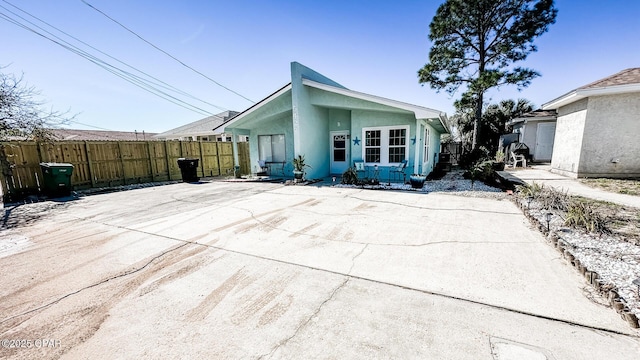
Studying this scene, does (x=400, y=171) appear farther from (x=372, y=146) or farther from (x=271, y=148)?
(x=271, y=148)

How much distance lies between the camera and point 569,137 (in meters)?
9.70

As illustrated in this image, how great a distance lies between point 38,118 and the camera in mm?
8914

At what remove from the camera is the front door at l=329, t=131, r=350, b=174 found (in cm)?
1166

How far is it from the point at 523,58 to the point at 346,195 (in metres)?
15.2

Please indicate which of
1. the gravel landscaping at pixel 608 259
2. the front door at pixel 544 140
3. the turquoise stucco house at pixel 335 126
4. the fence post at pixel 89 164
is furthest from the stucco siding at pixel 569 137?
the fence post at pixel 89 164

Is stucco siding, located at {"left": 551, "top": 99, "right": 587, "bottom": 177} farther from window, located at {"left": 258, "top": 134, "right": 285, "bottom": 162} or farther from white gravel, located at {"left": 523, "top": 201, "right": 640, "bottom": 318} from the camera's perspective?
window, located at {"left": 258, "top": 134, "right": 285, "bottom": 162}

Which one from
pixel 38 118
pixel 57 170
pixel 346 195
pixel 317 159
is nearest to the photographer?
pixel 346 195

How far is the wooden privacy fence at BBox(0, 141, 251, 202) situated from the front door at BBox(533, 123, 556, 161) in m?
19.9

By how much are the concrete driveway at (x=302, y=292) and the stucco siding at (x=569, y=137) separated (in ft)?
25.0

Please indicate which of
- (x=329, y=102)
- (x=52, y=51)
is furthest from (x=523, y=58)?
(x=52, y=51)

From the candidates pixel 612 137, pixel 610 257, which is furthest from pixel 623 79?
pixel 610 257

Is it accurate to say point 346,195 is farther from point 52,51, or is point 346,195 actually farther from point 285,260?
point 52,51

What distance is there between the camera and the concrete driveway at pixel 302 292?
6.26 ft

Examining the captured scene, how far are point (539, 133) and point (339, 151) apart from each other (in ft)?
46.9
